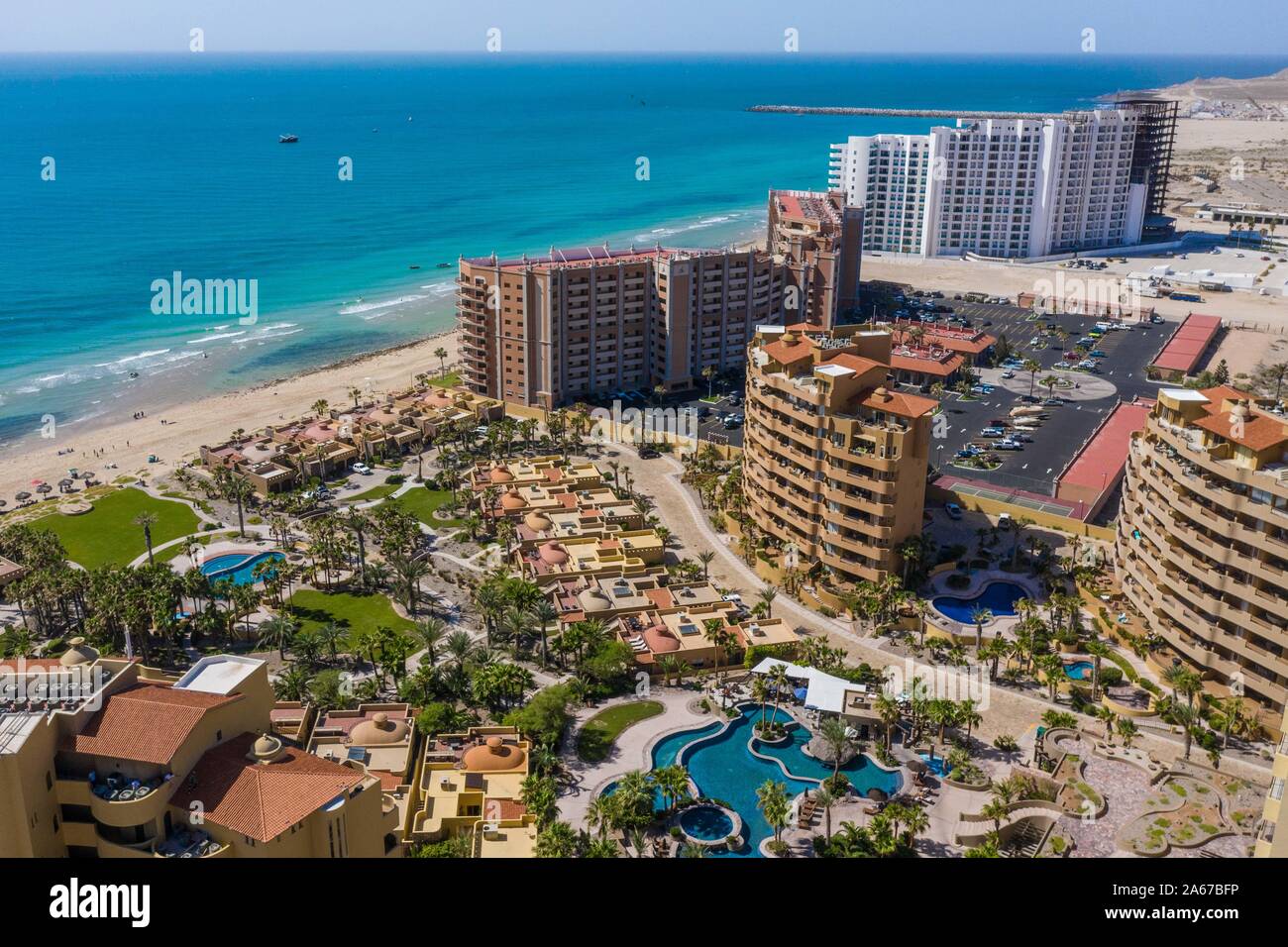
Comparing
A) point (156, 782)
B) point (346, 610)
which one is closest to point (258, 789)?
point (156, 782)

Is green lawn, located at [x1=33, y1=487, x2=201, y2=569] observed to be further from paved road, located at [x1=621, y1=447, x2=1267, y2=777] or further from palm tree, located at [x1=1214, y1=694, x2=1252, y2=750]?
palm tree, located at [x1=1214, y1=694, x2=1252, y2=750]

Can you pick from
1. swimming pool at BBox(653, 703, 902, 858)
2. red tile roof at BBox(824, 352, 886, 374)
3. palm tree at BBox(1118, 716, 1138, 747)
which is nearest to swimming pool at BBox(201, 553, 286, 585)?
swimming pool at BBox(653, 703, 902, 858)

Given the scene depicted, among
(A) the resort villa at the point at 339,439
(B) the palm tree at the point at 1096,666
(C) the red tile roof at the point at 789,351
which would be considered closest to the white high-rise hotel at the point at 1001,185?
(A) the resort villa at the point at 339,439

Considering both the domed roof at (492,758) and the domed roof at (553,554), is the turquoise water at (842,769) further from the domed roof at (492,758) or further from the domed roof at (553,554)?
the domed roof at (553,554)

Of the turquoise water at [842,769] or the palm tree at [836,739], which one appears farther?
the palm tree at [836,739]

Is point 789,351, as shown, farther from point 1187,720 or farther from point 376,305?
point 376,305
